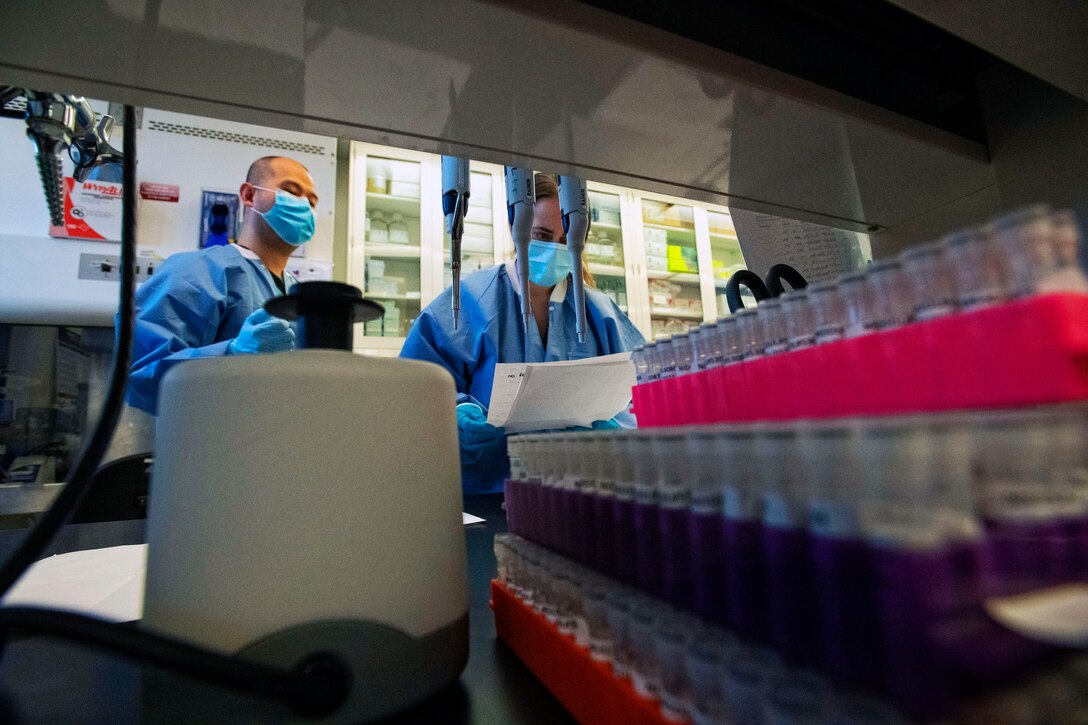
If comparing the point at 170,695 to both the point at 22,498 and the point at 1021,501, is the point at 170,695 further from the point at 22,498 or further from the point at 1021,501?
the point at 22,498

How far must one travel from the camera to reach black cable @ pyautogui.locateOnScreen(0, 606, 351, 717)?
17 centimetres

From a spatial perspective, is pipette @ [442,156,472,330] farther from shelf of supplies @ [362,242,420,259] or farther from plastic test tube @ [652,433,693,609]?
shelf of supplies @ [362,242,420,259]

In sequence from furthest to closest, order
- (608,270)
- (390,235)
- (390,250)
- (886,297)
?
(608,270) < (390,235) < (390,250) < (886,297)

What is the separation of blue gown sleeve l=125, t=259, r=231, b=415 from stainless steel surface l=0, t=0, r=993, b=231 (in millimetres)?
1177

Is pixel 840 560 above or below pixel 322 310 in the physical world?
below

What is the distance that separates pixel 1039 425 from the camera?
15cm

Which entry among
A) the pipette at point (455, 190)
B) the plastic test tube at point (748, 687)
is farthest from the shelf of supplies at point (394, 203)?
the plastic test tube at point (748, 687)

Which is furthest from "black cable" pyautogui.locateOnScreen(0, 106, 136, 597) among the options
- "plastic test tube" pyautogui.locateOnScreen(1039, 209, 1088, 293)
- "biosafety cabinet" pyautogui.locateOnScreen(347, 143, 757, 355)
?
"biosafety cabinet" pyautogui.locateOnScreen(347, 143, 757, 355)

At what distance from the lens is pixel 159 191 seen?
1828mm

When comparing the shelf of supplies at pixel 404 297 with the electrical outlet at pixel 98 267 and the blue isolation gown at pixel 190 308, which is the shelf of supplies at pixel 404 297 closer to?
the blue isolation gown at pixel 190 308

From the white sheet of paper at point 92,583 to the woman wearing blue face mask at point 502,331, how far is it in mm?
723

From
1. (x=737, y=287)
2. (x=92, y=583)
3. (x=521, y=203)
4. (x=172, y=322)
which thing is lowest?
(x=92, y=583)

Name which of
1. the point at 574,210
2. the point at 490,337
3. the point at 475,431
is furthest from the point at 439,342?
the point at 574,210

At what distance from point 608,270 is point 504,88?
240cm
